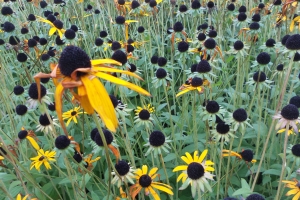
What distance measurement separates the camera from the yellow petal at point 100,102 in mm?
683

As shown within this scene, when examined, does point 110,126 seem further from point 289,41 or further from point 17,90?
point 17,90

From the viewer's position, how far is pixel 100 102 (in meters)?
0.70

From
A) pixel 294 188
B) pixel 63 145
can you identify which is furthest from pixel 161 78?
pixel 294 188

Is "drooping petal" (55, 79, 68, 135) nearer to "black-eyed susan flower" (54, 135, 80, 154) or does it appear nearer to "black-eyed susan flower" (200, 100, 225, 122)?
"black-eyed susan flower" (54, 135, 80, 154)

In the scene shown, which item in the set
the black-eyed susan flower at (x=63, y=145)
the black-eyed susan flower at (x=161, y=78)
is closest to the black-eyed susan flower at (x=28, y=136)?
the black-eyed susan flower at (x=63, y=145)

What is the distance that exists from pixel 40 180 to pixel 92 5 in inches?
100

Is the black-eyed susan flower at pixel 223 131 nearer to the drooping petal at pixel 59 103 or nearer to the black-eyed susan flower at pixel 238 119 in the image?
the black-eyed susan flower at pixel 238 119

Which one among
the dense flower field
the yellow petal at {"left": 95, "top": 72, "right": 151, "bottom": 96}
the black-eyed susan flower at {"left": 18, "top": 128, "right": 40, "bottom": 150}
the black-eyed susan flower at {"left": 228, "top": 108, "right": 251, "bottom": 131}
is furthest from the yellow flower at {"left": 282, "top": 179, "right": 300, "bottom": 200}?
the black-eyed susan flower at {"left": 18, "top": 128, "right": 40, "bottom": 150}

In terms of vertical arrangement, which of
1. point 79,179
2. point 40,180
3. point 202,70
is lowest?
point 40,180

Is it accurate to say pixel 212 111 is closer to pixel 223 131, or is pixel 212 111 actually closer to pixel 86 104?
pixel 223 131

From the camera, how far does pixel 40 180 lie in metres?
1.74

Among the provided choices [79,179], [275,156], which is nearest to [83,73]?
[79,179]

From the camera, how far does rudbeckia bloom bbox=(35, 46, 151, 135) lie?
2.28ft

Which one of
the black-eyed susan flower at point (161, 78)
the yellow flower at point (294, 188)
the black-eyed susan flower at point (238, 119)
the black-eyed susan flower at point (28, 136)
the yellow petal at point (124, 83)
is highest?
the yellow petal at point (124, 83)
